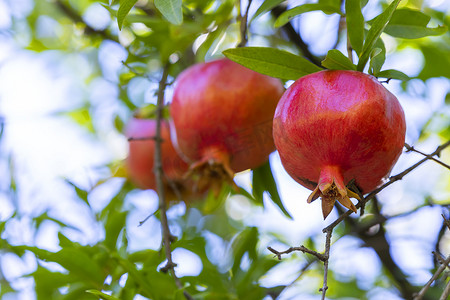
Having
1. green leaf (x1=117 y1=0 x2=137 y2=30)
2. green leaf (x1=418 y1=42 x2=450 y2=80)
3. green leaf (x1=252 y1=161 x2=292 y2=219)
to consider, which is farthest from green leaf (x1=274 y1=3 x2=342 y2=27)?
green leaf (x1=418 y1=42 x2=450 y2=80)

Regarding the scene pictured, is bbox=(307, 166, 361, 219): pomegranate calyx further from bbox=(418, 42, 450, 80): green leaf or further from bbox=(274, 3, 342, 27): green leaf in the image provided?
bbox=(418, 42, 450, 80): green leaf

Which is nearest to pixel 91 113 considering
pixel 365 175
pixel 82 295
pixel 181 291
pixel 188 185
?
pixel 188 185

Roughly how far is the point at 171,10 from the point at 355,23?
0.35 metres

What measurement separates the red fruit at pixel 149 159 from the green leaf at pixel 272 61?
0.76 meters

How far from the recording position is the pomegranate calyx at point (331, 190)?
1023 millimetres

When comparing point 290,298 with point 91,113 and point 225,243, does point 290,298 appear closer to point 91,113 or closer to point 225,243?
point 225,243

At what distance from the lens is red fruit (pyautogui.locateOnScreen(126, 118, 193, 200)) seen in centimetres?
187

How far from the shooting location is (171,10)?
3.56ft

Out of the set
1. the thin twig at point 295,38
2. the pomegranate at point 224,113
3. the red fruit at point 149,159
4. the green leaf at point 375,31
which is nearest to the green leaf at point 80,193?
the red fruit at point 149,159

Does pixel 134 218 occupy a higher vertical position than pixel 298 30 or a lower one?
lower

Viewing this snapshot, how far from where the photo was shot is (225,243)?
77.5 inches

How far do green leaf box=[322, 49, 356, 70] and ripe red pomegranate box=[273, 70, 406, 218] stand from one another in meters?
0.02

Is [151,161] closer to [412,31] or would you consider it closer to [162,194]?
[162,194]

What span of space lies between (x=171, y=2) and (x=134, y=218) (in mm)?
1154
